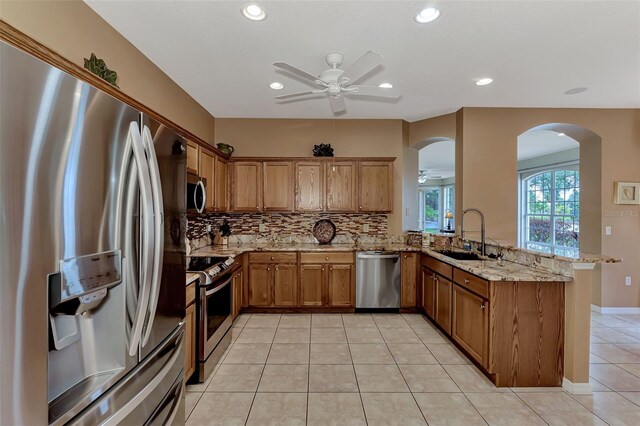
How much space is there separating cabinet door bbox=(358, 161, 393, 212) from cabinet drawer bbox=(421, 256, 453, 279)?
2.99 ft

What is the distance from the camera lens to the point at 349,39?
2365 mm

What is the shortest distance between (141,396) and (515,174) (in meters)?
4.57

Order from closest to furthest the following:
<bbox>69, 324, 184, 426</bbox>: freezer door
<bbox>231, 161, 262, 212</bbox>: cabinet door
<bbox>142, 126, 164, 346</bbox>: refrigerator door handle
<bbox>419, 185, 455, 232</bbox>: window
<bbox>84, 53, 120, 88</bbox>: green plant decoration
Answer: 1. <bbox>69, 324, 184, 426</bbox>: freezer door
2. <bbox>142, 126, 164, 346</bbox>: refrigerator door handle
3. <bbox>84, 53, 120, 88</bbox>: green plant decoration
4. <bbox>231, 161, 262, 212</bbox>: cabinet door
5. <bbox>419, 185, 455, 232</bbox>: window

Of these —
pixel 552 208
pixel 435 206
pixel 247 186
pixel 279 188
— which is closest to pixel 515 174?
pixel 279 188

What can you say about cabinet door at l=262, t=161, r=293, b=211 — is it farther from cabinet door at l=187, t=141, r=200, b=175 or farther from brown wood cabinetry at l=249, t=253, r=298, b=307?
cabinet door at l=187, t=141, r=200, b=175

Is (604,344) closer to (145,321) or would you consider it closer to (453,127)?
(453,127)

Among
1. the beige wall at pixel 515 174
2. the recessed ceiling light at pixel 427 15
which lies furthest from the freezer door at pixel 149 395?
the beige wall at pixel 515 174

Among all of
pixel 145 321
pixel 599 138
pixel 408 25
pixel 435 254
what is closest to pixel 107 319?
pixel 145 321

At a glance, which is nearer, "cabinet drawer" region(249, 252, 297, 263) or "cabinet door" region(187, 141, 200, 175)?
"cabinet door" region(187, 141, 200, 175)

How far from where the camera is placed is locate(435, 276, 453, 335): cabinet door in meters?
3.09

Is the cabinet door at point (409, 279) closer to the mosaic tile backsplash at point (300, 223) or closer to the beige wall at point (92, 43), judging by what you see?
the mosaic tile backsplash at point (300, 223)

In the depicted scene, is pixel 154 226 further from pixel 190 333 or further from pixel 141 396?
pixel 190 333

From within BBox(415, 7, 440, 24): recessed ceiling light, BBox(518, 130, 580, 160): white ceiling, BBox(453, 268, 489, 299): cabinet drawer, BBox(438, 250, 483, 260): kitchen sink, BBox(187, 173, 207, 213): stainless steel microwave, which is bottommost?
BBox(453, 268, 489, 299): cabinet drawer

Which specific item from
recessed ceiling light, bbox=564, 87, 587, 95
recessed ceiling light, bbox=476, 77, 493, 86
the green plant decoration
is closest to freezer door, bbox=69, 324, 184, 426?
the green plant decoration
